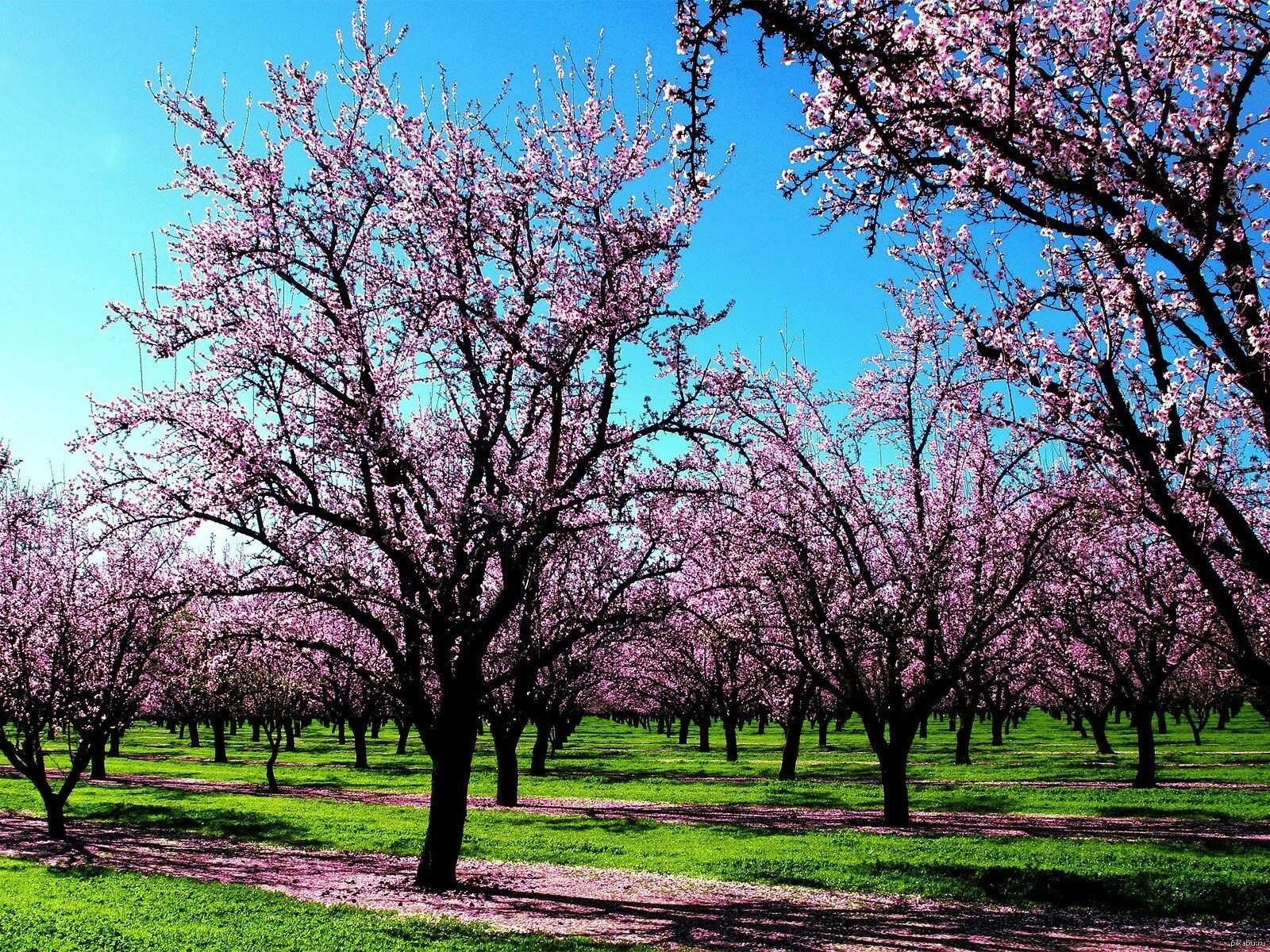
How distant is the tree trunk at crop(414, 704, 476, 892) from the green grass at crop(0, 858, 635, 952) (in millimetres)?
1789

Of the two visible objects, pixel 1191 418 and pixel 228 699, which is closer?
pixel 1191 418

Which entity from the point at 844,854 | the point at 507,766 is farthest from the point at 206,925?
the point at 507,766

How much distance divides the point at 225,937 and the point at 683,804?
19875 mm

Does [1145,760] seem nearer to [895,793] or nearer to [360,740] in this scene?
[895,793]

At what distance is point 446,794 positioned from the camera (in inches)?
594

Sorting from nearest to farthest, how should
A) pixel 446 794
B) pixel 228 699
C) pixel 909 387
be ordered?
pixel 446 794, pixel 909 387, pixel 228 699

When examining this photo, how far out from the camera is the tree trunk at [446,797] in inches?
593

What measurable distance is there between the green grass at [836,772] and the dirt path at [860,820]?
4.85ft

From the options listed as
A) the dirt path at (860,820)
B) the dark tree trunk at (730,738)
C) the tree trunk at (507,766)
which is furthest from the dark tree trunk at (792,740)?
the tree trunk at (507,766)

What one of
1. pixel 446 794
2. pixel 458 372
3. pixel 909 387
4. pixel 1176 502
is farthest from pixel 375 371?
pixel 909 387

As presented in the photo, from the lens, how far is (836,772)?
42.2m

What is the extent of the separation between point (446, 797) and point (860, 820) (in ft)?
44.3

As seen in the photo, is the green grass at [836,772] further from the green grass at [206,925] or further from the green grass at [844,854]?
the green grass at [206,925]

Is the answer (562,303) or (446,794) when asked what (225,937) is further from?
(562,303)
